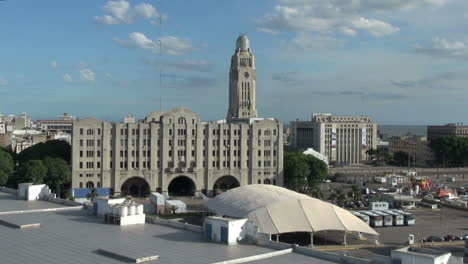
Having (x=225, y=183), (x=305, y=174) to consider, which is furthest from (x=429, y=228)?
(x=225, y=183)

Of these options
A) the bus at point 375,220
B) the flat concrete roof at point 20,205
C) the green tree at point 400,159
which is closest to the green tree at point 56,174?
the flat concrete roof at point 20,205

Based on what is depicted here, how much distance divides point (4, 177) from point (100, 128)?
17665 millimetres

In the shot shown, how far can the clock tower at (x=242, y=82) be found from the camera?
16412 cm

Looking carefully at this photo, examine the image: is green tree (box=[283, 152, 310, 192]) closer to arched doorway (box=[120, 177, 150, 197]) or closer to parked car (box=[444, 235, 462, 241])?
arched doorway (box=[120, 177, 150, 197])

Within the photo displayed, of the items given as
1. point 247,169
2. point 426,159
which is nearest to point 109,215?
point 247,169

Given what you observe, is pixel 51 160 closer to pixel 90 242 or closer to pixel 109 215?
pixel 109 215

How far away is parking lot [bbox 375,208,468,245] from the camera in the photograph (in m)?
67.0

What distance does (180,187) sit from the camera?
361 feet

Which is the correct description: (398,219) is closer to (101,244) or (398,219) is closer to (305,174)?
(305,174)

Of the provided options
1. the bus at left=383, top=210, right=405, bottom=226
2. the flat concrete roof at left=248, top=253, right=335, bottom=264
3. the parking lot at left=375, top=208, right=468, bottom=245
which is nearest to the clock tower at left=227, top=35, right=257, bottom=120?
the parking lot at left=375, top=208, right=468, bottom=245

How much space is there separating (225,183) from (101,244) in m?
74.7

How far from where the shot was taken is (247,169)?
107938 mm

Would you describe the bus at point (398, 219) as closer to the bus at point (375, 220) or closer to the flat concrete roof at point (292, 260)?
the bus at point (375, 220)

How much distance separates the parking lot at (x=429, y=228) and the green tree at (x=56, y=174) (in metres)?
52.7
